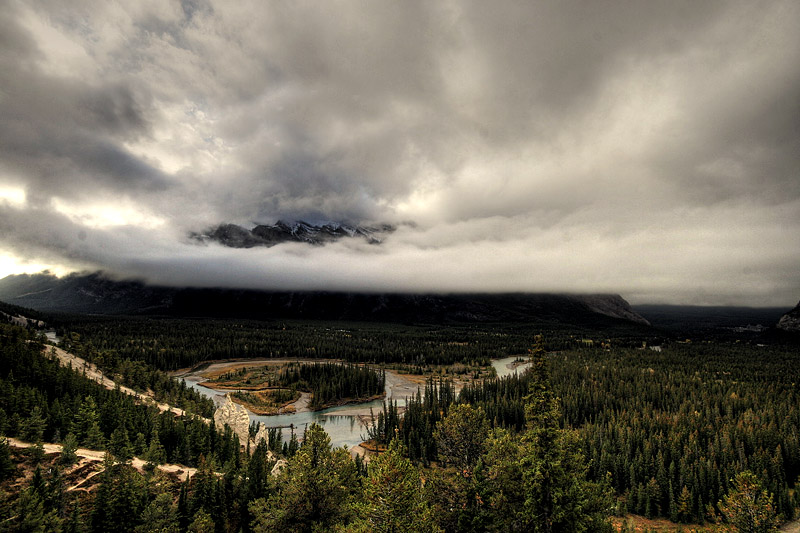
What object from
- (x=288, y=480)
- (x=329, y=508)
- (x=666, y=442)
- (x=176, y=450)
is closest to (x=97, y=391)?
(x=176, y=450)

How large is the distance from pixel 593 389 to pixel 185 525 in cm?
14633

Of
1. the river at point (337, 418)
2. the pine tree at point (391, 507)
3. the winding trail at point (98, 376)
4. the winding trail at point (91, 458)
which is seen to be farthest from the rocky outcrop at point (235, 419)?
the pine tree at point (391, 507)

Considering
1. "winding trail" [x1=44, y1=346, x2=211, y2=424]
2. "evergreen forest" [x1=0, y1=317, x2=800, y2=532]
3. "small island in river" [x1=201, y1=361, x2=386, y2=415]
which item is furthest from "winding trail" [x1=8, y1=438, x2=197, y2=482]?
"small island in river" [x1=201, y1=361, x2=386, y2=415]

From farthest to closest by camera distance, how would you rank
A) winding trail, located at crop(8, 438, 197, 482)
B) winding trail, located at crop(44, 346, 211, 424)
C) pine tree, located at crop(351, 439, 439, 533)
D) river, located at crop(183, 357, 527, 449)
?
river, located at crop(183, 357, 527, 449), winding trail, located at crop(44, 346, 211, 424), winding trail, located at crop(8, 438, 197, 482), pine tree, located at crop(351, 439, 439, 533)

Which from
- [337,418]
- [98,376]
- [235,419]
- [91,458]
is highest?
[91,458]

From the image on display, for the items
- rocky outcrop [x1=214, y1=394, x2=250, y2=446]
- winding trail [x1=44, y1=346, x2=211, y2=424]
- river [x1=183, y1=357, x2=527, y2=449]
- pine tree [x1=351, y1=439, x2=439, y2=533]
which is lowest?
river [x1=183, y1=357, x2=527, y2=449]

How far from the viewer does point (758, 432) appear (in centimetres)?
9088

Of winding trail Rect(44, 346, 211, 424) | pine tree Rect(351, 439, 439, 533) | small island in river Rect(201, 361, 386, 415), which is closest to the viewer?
pine tree Rect(351, 439, 439, 533)

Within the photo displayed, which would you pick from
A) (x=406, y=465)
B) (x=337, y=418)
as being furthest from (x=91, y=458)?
(x=337, y=418)

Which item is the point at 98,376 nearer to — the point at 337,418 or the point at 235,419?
the point at 235,419

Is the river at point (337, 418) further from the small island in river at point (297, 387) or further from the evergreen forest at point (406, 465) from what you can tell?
the evergreen forest at point (406, 465)

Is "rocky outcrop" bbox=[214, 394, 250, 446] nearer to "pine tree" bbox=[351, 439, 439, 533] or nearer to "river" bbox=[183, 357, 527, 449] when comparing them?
"river" bbox=[183, 357, 527, 449]

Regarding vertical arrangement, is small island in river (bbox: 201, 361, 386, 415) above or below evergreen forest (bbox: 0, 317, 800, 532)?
below

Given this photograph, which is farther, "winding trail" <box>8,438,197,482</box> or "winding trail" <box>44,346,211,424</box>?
"winding trail" <box>44,346,211,424</box>
